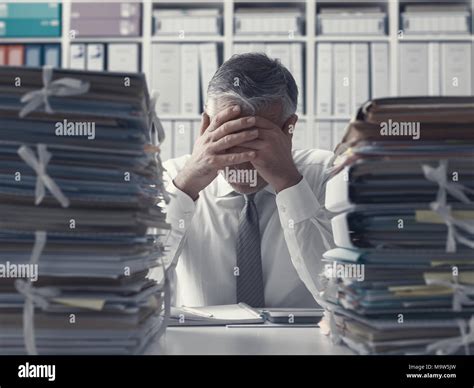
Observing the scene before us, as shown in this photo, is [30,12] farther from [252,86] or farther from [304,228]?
[304,228]

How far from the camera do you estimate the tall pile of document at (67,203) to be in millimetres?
428

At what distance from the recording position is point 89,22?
183 cm

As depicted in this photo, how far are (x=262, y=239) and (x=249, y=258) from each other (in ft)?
0.15

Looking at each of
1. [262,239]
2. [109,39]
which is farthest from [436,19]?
[262,239]

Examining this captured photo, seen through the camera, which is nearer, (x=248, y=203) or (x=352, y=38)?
(x=248, y=203)

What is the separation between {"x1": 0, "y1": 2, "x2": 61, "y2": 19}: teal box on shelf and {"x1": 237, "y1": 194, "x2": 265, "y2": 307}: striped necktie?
1098mm

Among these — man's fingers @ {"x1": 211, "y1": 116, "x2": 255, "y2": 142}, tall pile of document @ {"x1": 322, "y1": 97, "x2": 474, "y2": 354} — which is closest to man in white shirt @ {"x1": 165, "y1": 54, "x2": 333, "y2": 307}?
man's fingers @ {"x1": 211, "y1": 116, "x2": 255, "y2": 142}

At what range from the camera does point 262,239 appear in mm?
1120

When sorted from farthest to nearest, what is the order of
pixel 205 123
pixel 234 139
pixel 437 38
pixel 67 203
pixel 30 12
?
pixel 30 12
pixel 437 38
pixel 205 123
pixel 234 139
pixel 67 203

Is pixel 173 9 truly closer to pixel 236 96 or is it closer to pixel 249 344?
pixel 236 96

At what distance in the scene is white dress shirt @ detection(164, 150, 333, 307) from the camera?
765 millimetres

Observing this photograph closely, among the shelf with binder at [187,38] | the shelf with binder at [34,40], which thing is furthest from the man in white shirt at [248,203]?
the shelf with binder at [34,40]
